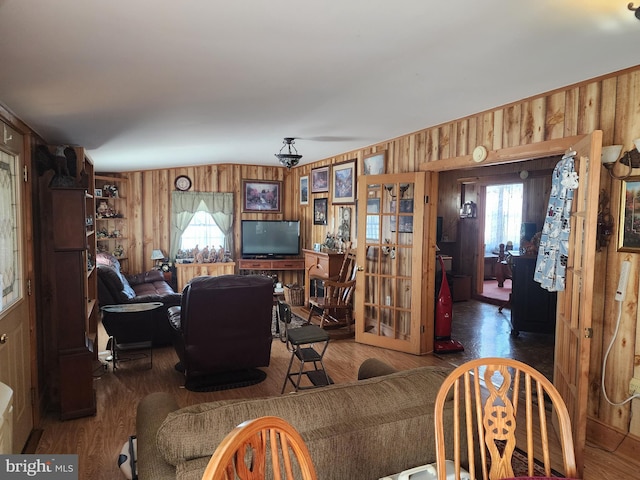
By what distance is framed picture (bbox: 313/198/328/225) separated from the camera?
6754 mm

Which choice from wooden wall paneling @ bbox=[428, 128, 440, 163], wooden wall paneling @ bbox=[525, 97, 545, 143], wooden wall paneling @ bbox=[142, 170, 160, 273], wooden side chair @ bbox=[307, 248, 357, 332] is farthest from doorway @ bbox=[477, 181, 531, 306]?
wooden wall paneling @ bbox=[142, 170, 160, 273]

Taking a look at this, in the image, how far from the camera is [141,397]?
3.43m

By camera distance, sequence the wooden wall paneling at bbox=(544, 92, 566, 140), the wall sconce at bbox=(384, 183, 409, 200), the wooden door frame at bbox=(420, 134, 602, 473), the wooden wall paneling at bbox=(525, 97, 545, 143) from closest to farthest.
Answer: the wooden door frame at bbox=(420, 134, 602, 473)
the wooden wall paneling at bbox=(544, 92, 566, 140)
the wooden wall paneling at bbox=(525, 97, 545, 143)
the wall sconce at bbox=(384, 183, 409, 200)

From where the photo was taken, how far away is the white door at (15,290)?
91.5 inches

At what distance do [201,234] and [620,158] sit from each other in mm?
6457

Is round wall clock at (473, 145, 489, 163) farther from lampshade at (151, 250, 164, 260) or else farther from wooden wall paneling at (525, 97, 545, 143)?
lampshade at (151, 250, 164, 260)

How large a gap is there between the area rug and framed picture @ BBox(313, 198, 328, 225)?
3297 mm

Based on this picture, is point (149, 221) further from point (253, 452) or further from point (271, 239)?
point (253, 452)

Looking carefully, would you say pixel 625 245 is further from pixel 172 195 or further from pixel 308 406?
pixel 172 195

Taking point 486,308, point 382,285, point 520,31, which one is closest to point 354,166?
point 382,285

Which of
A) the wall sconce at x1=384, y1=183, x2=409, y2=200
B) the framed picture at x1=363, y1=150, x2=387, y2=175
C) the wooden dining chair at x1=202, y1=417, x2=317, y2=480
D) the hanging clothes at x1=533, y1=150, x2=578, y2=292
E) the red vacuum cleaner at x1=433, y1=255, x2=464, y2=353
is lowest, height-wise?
the red vacuum cleaner at x1=433, y1=255, x2=464, y2=353

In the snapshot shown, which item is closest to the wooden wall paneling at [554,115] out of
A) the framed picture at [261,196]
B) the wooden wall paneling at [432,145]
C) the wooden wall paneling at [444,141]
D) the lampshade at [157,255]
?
the wooden wall paneling at [444,141]

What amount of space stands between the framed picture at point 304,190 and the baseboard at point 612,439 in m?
5.36

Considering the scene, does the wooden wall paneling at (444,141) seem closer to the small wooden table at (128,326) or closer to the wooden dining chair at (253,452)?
the small wooden table at (128,326)
